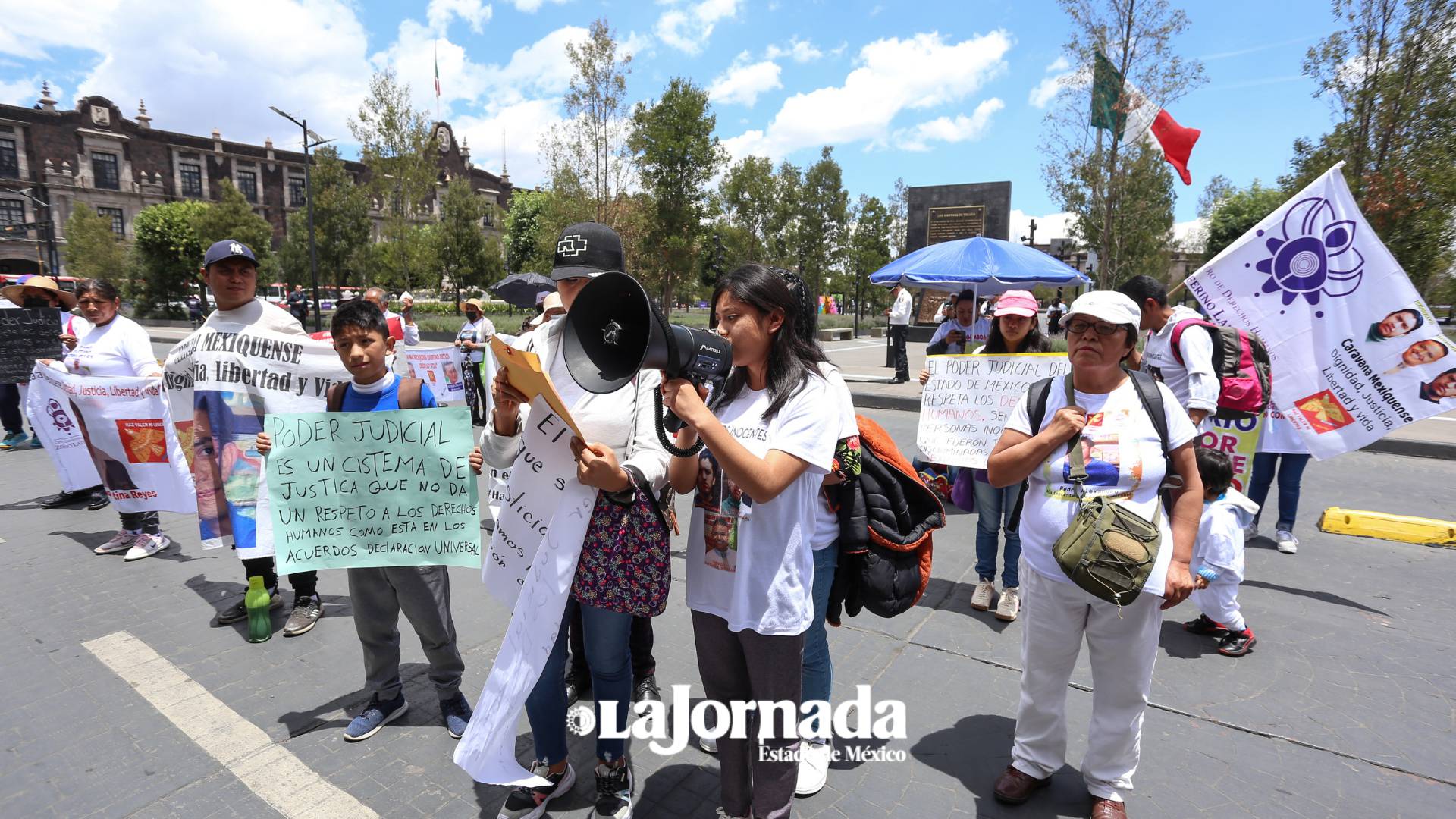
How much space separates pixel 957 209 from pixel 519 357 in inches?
945

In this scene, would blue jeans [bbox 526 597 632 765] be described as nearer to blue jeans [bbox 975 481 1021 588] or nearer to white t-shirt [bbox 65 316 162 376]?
blue jeans [bbox 975 481 1021 588]

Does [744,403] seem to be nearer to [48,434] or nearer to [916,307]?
[48,434]

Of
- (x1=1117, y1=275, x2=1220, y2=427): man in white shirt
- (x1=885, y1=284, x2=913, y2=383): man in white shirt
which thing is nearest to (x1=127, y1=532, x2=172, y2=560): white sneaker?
(x1=1117, y1=275, x2=1220, y2=427): man in white shirt

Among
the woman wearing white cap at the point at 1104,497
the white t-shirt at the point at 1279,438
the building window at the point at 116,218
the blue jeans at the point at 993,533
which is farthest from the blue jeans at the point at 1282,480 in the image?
the building window at the point at 116,218

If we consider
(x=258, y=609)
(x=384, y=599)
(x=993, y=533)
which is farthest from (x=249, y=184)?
(x=993, y=533)

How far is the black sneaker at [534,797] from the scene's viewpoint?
2.38m

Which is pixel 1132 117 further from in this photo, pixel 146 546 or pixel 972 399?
pixel 146 546

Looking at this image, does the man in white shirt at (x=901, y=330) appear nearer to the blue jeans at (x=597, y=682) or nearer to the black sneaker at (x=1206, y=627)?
the black sneaker at (x=1206, y=627)

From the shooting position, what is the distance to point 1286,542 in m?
5.05

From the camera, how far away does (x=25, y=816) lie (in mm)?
2439

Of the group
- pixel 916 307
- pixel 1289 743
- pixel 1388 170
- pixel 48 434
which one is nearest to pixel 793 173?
pixel 916 307

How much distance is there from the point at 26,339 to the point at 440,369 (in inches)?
151

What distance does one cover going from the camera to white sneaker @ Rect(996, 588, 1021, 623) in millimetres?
3936

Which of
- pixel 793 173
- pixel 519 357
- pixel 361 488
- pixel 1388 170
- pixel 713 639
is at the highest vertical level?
pixel 793 173
